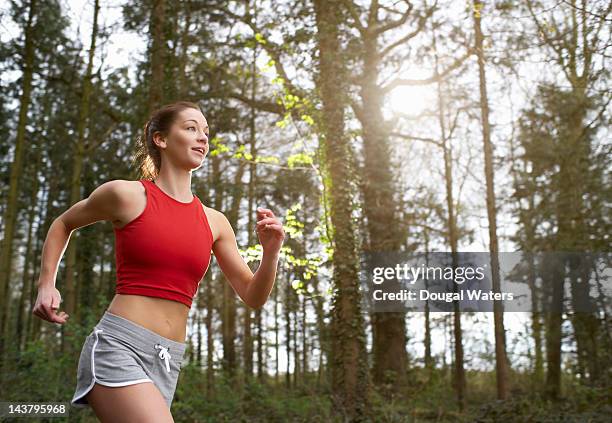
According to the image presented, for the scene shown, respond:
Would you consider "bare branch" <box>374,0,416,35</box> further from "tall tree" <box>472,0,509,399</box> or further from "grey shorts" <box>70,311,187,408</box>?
"grey shorts" <box>70,311,187,408</box>

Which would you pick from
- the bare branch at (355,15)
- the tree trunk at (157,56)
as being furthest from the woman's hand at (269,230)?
the bare branch at (355,15)

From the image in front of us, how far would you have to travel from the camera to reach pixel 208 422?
10703mm

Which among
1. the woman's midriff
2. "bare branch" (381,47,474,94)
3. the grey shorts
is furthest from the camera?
"bare branch" (381,47,474,94)

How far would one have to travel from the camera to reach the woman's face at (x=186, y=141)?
2.63 m

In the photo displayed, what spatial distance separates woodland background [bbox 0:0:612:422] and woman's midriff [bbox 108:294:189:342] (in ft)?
21.5

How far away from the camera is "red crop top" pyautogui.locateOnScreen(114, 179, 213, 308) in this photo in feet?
7.81

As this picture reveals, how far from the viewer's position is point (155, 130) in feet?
8.97

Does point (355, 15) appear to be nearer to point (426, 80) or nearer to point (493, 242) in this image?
point (426, 80)

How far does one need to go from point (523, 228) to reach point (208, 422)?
11318 mm

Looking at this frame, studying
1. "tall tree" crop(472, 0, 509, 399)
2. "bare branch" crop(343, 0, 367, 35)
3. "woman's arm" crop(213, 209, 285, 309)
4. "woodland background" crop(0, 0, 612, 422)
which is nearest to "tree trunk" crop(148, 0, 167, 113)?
"woodland background" crop(0, 0, 612, 422)

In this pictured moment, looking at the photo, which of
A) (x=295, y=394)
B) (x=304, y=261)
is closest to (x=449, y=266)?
(x=295, y=394)

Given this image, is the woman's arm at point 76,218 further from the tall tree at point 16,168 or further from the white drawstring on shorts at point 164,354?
the tall tree at point 16,168

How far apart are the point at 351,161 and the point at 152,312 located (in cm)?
862

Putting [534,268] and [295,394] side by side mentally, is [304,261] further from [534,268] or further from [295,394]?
[534,268]
